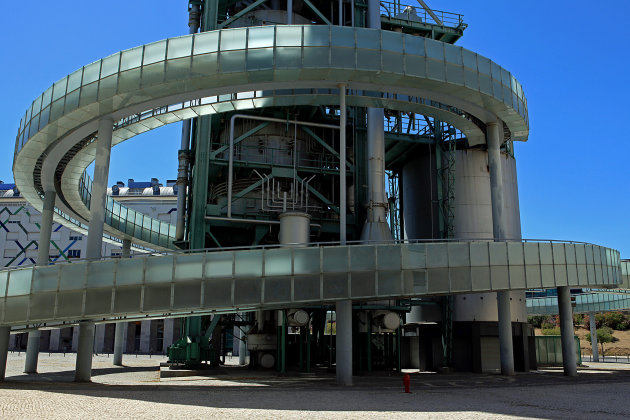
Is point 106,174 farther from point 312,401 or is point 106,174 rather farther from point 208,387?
point 312,401

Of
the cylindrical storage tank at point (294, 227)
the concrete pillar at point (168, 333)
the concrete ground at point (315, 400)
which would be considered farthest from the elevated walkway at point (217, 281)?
the concrete pillar at point (168, 333)

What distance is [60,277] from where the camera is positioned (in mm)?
25250

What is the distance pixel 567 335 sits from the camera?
104ft

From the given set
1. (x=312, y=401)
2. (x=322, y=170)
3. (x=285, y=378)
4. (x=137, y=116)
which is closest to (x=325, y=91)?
(x=322, y=170)

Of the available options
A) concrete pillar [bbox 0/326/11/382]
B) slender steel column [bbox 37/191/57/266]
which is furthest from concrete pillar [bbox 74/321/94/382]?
slender steel column [bbox 37/191/57/266]

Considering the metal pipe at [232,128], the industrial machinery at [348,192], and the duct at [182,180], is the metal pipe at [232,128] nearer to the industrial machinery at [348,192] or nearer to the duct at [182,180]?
the industrial machinery at [348,192]

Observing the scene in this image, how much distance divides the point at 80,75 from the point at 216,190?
12.3 meters

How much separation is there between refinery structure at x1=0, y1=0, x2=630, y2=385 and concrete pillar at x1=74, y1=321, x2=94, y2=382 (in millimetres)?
101

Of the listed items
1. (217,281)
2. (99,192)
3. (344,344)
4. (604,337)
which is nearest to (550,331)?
(604,337)

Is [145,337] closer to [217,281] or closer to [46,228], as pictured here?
[46,228]

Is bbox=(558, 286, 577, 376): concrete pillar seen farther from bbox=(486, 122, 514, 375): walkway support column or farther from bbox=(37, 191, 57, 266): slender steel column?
bbox=(37, 191, 57, 266): slender steel column

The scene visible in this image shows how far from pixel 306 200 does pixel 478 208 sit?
1211cm

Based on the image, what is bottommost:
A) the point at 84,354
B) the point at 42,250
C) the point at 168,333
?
the point at 84,354

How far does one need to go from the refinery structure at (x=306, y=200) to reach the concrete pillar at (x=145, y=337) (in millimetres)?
34624
